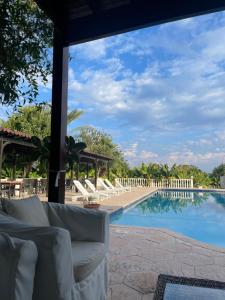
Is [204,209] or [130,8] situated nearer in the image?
[130,8]

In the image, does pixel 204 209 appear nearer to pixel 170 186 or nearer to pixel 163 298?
pixel 170 186

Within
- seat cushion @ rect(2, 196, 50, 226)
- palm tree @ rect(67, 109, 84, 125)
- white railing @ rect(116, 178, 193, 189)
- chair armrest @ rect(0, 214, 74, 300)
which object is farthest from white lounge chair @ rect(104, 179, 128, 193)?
chair armrest @ rect(0, 214, 74, 300)

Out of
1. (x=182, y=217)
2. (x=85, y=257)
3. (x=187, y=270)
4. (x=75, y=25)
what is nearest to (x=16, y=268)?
(x=85, y=257)

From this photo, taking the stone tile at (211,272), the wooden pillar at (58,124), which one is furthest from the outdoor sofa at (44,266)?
the wooden pillar at (58,124)

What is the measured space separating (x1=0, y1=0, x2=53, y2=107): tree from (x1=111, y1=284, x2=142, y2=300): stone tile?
254 centimetres

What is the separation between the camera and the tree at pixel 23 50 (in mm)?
3477

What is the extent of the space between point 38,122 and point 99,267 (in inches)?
636

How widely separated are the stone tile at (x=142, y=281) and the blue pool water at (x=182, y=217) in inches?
125

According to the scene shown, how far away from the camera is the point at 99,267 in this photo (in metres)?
2.27

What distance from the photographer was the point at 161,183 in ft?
55.1

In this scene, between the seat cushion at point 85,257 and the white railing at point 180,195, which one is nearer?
the seat cushion at point 85,257

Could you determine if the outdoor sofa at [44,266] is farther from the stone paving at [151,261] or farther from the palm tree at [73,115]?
the palm tree at [73,115]

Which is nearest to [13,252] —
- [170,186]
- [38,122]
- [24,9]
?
[24,9]

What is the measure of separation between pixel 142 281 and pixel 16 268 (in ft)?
5.88
